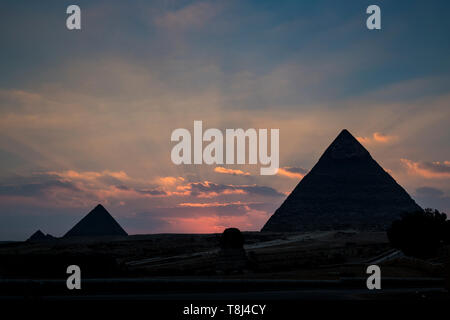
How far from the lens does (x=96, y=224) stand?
163 meters

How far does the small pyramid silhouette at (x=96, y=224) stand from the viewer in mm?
162875

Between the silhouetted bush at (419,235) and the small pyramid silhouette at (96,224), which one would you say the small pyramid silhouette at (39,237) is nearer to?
the small pyramid silhouette at (96,224)

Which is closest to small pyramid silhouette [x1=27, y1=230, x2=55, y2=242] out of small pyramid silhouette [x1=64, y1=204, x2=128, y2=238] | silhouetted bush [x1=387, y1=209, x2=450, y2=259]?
small pyramid silhouette [x1=64, y1=204, x2=128, y2=238]

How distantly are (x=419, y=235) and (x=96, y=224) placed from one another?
132 metres

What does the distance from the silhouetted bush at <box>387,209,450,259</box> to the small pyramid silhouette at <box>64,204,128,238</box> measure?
130 metres

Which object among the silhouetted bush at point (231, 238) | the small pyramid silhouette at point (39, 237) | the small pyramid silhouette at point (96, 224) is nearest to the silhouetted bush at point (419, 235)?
the silhouetted bush at point (231, 238)

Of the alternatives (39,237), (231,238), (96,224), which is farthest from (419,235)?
(39,237)

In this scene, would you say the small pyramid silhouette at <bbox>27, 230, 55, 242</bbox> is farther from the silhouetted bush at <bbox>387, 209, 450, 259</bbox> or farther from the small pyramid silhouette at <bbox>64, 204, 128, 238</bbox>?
the silhouetted bush at <bbox>387, 209, 450, 259</bbox>

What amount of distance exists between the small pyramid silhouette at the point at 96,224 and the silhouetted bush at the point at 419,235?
5118 inches

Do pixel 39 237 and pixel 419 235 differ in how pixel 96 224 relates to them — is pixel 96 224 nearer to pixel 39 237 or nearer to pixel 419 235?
pixel 39 237

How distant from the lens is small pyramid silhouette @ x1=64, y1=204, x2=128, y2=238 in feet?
534
